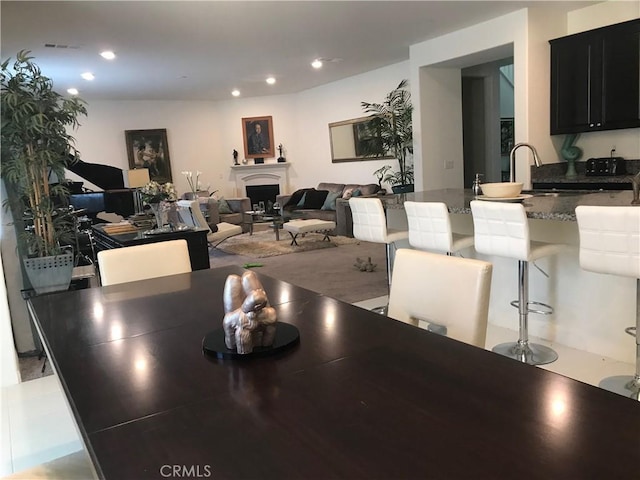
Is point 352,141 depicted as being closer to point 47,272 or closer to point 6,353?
point 47,272

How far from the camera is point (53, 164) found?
3551 millimetres

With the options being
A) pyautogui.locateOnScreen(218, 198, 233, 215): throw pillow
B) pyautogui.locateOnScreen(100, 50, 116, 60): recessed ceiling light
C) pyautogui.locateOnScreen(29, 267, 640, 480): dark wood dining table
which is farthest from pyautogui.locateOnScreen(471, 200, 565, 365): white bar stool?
pyautogui.locateOnScreen(218, 198, 233, 215): throw pillow

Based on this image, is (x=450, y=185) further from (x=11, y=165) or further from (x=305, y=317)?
(x=305, y=317)

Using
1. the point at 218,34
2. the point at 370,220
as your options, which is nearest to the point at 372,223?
the point at 370,220

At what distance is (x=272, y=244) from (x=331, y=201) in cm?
164

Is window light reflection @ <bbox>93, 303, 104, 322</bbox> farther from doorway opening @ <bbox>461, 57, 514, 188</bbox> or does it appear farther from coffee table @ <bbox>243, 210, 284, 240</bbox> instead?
doorway opening @ <bbox>461, 57, 514, 188</bbox>

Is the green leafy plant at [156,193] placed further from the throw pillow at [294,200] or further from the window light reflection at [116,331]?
the throw pillow at [294,200]

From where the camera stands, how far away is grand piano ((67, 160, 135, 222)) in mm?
8453

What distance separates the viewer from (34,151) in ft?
11.5

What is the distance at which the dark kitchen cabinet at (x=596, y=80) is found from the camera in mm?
4793

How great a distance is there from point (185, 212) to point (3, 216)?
2811 millimetres

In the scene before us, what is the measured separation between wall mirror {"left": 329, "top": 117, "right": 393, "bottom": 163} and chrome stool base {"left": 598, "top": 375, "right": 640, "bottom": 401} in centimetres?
558

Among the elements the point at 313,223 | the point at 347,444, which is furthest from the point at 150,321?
the point at 313,223

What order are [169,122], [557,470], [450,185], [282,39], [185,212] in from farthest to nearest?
[169,122], [450,185], [185,212], [282,39], [557,470]
